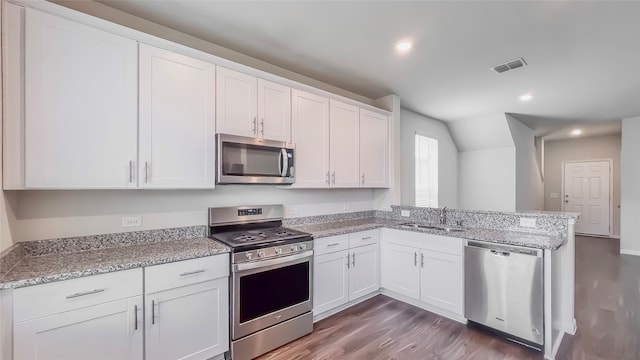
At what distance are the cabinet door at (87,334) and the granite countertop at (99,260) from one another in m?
0.22

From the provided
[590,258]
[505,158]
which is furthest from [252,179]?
[590,258]

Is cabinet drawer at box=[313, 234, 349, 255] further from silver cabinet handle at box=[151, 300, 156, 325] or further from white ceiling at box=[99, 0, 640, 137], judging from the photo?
white ceiling at box=[99, 0, 640, 137]

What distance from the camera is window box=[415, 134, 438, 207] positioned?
5.19 metres

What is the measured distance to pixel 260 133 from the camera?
262 centimetres

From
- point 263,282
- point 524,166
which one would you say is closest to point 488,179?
point 524,166

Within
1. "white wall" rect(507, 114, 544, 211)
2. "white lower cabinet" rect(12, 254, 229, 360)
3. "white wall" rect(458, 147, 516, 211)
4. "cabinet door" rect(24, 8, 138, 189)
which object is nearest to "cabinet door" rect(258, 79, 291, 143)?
"cabinet door" rect(24, 8, 138, 189)

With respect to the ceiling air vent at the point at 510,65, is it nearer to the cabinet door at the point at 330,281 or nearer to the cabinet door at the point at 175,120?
the cabinet door at the point at 330,281

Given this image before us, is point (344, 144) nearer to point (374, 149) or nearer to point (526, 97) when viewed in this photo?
point (374, 149)

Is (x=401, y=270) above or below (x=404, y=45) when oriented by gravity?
below

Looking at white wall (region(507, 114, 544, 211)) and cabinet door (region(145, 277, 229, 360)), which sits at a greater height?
white wall (region(507, 114, 544, 211))

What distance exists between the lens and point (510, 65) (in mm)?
3059

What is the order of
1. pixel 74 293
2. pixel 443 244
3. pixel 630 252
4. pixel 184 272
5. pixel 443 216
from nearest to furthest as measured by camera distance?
pixel 74 293, pixel 184 272, pixel 443 244, pixel 443 216, pixel 630 252

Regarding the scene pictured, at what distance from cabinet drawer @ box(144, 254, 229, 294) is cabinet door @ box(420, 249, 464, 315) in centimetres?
207

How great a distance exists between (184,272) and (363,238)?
1.93m
